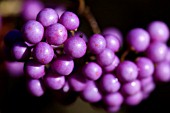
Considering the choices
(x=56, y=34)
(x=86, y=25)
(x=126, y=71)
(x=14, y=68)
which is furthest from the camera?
(x=86, y=25)

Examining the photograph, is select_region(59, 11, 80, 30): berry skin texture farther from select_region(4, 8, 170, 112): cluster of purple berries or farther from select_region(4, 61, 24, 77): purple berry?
select_region(4, 61, 24, 77): purple berry

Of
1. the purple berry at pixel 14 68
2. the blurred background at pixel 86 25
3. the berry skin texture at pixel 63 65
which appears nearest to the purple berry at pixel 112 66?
the berry skin texture at pixel 63 65

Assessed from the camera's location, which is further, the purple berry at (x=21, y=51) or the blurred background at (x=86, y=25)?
the blurred background at (x=86, y=25)

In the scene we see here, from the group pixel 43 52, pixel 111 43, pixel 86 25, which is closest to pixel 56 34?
pixel 43 52

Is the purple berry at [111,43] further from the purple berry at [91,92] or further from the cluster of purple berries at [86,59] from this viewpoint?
the purple berry at [91,92]

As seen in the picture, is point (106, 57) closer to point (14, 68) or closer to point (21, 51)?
point (21, 51)

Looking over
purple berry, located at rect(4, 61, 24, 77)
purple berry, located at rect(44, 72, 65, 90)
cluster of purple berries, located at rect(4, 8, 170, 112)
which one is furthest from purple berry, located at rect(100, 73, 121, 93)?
purple berry, located at rect(4, 61, 24, 77)
